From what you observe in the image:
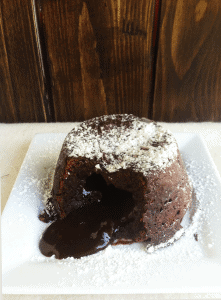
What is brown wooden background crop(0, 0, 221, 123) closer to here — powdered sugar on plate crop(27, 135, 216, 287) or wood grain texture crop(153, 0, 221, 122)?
wood grain texture crop(153, 0, 221, 122)

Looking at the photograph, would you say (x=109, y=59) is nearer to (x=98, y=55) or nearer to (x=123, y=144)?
(x=98, y=55)

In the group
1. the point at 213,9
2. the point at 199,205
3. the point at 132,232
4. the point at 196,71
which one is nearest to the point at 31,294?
the point at 132,232

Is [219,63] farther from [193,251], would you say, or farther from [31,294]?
[31,294]

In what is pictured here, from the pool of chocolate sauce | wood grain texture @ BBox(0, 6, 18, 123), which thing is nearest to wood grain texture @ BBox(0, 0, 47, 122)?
wood grain texture @ BBox(0, 6, 18, 123)

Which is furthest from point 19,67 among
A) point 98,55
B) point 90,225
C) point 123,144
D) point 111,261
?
point 111,261

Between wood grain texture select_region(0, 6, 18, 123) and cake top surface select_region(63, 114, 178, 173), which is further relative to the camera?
wood grain texture select_region(0, 6, 18, 123)

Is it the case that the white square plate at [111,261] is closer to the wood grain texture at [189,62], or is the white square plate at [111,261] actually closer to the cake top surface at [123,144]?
the cake top surface at [123,144]

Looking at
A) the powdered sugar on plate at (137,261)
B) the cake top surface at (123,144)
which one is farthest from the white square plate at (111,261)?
the cake top surface at (123,144)
